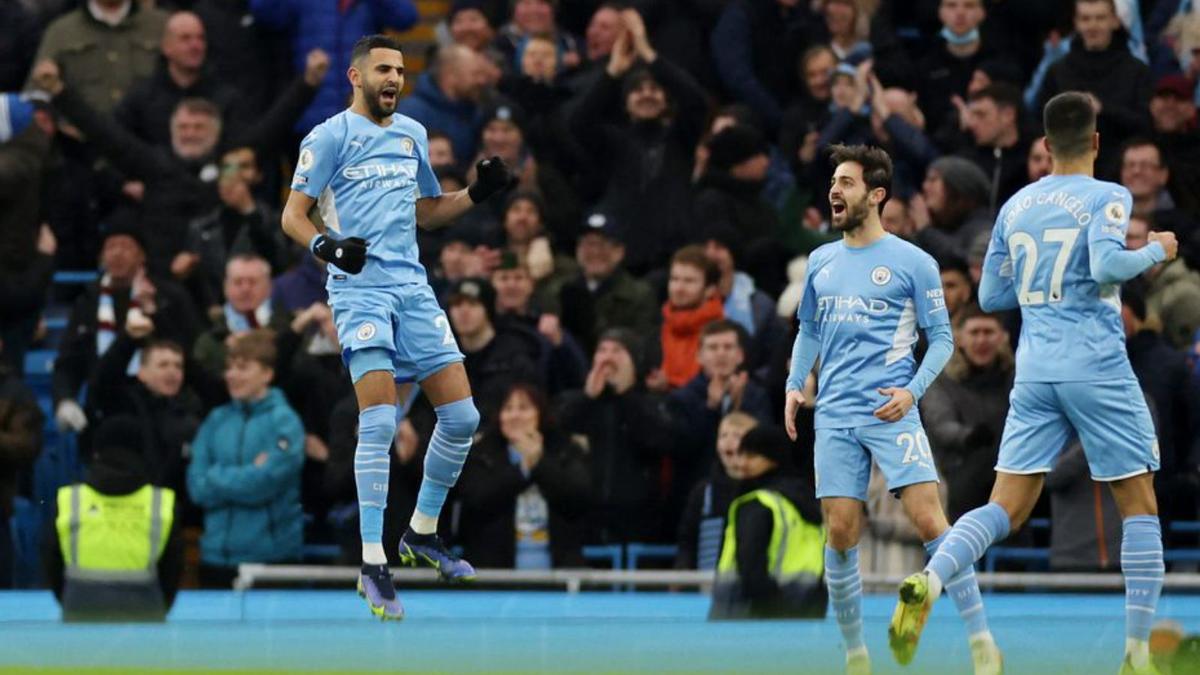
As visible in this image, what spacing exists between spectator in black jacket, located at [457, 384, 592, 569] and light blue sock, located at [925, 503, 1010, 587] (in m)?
4.63

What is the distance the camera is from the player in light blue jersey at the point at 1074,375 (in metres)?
11.3

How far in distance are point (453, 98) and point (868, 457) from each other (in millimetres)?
7856

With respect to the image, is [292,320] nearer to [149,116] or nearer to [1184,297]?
[149,116]

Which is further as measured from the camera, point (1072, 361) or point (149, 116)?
point (149, 116)

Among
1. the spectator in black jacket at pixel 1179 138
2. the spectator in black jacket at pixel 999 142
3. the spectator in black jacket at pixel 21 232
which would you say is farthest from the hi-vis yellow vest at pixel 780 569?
the spectator in black jacket at pixel 21 232

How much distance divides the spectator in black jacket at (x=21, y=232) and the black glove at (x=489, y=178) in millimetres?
6747

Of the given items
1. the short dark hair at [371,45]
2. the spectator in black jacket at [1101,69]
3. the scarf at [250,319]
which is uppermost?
the spectator in black jacket at [1101,69]

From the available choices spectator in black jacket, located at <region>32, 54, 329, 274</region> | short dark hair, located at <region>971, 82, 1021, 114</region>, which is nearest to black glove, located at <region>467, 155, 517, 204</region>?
short dark hair, located at <region>971, 82, 1021, 114</region>

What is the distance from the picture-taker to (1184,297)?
16812 millimetres

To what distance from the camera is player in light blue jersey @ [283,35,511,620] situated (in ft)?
39.1

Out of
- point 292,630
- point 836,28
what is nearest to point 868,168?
point 292,630

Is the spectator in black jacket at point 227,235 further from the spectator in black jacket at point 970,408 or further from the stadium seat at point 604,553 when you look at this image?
the spectator in black jacket at point 970,408

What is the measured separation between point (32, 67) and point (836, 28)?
626 centimetres

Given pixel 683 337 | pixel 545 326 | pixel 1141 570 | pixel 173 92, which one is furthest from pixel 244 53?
pixel 1141 570
